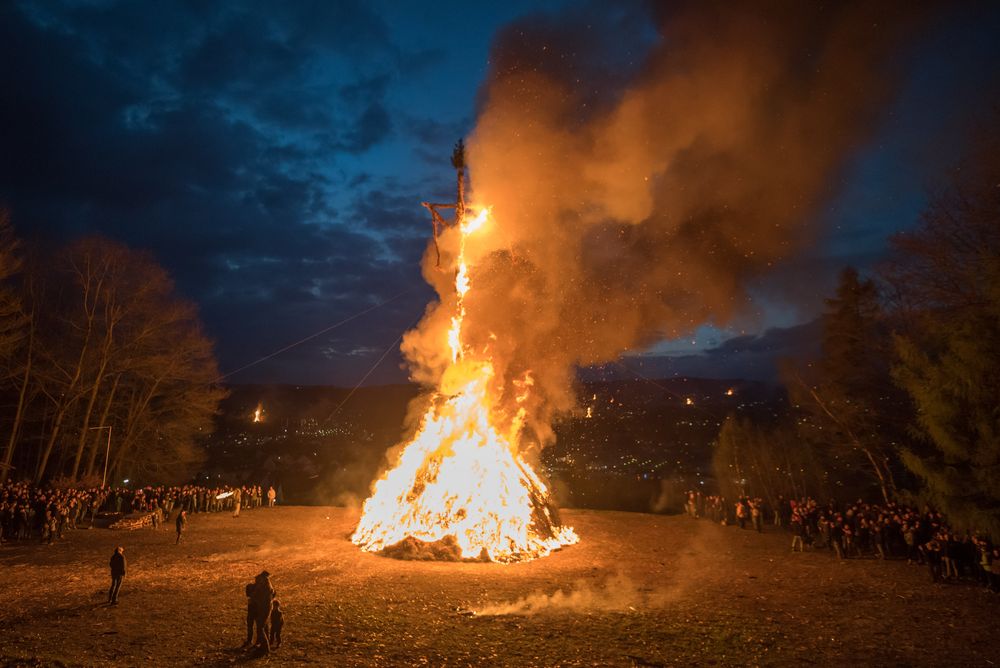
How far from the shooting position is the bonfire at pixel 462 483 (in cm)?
1961

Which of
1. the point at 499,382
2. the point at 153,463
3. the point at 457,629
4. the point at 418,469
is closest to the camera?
the point at 457,629

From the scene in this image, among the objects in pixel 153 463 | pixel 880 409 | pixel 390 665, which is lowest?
pixel 390 665

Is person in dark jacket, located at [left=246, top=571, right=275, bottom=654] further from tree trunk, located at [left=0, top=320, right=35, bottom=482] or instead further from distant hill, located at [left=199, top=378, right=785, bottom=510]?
distant hill, located at [left=199, top=378, right=785, bottom=510]

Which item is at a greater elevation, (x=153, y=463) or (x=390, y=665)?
(x=153, y=463)

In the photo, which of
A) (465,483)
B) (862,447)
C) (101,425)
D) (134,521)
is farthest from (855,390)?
(101,425)

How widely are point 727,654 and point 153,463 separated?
Answer: 3798 centimetres

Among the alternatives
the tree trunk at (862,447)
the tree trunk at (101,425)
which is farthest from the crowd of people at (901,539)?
the tree trunk at (101,425)

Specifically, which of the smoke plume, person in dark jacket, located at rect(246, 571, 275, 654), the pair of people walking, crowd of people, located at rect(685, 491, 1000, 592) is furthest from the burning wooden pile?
crowd of people, located at rect(685, 491, 1000, 592)

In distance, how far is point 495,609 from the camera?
12805 mm

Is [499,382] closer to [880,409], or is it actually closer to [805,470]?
[880,409]

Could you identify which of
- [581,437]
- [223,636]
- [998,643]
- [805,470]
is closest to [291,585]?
[223,636]

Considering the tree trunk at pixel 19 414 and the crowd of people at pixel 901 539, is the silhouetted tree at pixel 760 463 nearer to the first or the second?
the crowd of people at pixel 901 539

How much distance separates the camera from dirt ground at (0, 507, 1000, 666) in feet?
32.4

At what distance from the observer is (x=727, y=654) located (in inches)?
392
